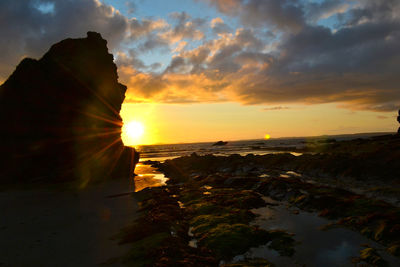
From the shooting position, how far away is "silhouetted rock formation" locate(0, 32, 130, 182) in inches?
1246

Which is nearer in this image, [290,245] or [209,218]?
[290,245]

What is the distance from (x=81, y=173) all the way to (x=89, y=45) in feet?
71.8

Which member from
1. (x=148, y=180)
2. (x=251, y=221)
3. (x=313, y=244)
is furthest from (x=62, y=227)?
(x=148, y=180)

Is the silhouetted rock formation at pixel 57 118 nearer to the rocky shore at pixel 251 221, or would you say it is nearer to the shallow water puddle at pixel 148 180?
the shallow water puddle at pixel 148 180

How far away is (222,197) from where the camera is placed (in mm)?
21594

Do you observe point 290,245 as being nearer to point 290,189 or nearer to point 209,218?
point 209,218

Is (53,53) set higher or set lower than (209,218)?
higher

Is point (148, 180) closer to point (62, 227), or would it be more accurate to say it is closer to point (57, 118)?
point (57, 118)

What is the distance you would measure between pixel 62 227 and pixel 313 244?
621 inches

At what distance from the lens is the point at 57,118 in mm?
33281

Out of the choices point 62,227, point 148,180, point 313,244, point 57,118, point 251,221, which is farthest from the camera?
point 148,180

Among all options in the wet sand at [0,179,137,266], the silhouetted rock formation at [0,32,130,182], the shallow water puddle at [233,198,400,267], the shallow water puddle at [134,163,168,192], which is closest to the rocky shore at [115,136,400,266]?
the shallow water puddle at [233,198,400,267]

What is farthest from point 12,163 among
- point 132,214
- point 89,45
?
point 132,214

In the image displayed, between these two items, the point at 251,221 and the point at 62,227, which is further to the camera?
the point at 251,221
